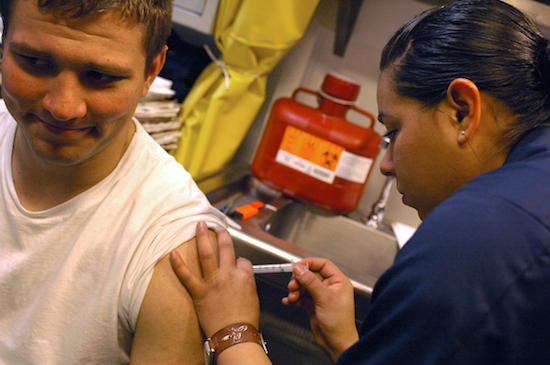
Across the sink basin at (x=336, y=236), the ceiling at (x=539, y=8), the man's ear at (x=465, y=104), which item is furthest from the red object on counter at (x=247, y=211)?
the ceiling at (x=539, y=8)

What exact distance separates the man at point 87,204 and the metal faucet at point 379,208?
99 cm

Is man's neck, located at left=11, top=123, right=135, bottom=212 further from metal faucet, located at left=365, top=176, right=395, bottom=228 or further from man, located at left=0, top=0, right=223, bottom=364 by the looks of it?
metal faucet, located at left=365, top=176, right=395, bottom=228

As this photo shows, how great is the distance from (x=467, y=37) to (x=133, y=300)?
80cm

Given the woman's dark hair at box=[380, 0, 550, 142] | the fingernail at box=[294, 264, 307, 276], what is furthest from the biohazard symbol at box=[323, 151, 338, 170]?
the woman's dark hair at box=[380, 0, 550, 142]

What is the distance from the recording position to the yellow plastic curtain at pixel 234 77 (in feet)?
5.29

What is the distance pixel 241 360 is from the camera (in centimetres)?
88

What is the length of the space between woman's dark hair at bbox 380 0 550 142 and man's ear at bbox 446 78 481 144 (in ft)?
0.07

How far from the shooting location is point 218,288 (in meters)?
0.93

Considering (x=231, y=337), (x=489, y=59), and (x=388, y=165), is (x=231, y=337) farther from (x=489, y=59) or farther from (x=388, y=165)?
(x=489, y=59)

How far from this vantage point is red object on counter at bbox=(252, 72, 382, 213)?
1656mm

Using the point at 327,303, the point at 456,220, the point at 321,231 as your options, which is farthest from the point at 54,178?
the point at 321,231

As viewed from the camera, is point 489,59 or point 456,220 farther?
point 489,59

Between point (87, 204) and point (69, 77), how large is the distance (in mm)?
288

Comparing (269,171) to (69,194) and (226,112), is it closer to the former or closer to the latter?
(226,112)
